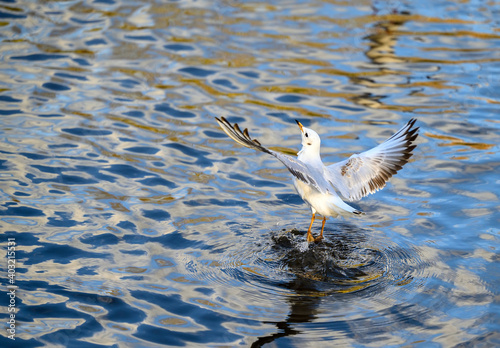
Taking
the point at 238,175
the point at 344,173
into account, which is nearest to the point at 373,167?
the point at 344,173

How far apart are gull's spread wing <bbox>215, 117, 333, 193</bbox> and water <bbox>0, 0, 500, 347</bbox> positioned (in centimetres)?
76

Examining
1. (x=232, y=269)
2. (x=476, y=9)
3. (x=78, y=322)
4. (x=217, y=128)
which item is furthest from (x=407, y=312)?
(x=476, y=9)

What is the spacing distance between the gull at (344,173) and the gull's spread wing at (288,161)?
2 centimetres

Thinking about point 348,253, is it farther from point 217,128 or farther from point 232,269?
point 217,128

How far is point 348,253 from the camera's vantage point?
7102mm

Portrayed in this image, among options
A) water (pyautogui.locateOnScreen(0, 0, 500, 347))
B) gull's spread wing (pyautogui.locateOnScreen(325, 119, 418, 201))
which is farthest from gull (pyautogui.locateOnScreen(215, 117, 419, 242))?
water (pyautogui.locateOnScreen(0, 0, 500, 347))

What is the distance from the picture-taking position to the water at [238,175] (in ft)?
19.6

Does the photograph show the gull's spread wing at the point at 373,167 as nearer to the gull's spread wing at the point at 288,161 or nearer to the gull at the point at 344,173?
the gull at the point at 344,173

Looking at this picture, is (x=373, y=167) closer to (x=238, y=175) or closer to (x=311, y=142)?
(x=311, y=142)

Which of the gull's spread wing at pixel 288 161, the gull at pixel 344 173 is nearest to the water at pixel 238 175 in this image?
the gull at pixel 344 173

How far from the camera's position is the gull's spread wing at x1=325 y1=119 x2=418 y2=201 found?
754cm

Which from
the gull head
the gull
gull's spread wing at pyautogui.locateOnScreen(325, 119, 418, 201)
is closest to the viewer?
the gull

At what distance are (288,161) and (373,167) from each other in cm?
155

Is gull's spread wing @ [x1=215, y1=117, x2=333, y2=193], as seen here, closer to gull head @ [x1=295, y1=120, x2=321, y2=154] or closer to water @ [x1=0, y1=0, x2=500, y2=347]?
gull head @ [x1=295, y1=120, x2=321, y2=154]
